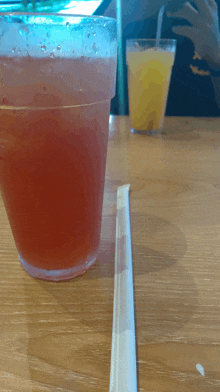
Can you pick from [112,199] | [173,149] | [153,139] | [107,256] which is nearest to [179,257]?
[107,256]

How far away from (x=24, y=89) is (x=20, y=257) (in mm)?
220

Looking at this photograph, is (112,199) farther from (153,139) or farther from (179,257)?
(153,139)

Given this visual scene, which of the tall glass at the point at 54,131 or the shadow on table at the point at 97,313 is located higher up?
the tall glass at the point at 54,131

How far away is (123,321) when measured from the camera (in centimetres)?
32

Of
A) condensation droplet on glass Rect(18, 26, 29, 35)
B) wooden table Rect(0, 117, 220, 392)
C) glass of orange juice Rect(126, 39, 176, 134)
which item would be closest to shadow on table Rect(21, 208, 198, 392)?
wooden table Rect(0, 117, 220, 392)

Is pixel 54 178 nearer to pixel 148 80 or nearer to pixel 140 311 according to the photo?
pixel 140 311

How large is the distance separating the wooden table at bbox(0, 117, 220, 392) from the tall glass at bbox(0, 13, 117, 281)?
0.04 m

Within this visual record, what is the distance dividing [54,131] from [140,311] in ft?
0.72

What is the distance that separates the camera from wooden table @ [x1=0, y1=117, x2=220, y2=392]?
28 cm

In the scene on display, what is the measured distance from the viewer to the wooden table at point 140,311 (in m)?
0.28

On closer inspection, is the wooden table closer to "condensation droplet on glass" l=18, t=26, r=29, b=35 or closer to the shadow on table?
the shadow on table

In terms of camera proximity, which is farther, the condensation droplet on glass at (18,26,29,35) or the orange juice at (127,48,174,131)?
the orange juice at (127,48,174,131)

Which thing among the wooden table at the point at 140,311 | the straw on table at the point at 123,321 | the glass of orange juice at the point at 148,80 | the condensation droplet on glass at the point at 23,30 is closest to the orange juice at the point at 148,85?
the glass of orange juice at the point at 148,80

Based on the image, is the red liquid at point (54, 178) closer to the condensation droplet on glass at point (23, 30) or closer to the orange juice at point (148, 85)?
the condensation droplet on glass at point (23, 30)
